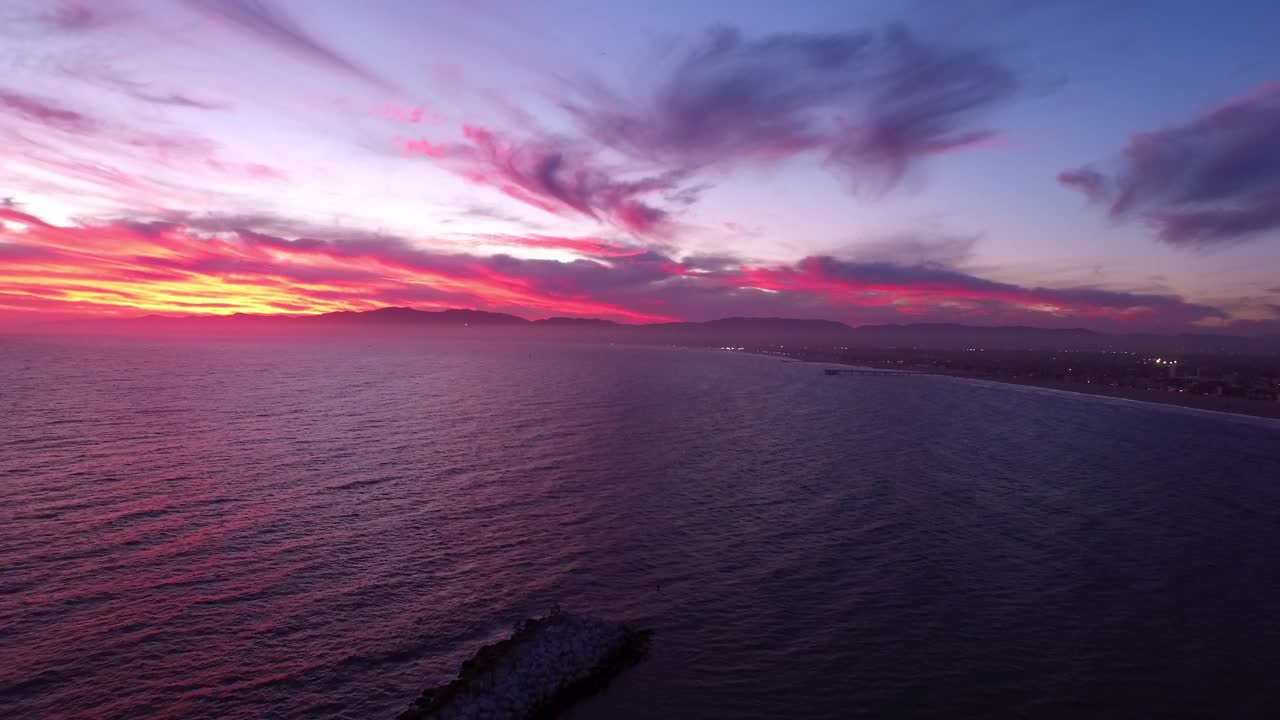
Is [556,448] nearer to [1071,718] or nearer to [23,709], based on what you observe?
[23,709]

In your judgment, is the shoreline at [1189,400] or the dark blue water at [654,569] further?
the shoreline at [1189,400]

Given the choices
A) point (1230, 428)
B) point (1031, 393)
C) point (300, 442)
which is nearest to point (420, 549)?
point (300, 442)

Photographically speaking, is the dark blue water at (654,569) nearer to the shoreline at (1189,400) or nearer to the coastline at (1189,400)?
the shoreline at (1189,400)

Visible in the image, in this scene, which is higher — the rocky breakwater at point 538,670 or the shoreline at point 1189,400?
the shoreline at point 1189,400

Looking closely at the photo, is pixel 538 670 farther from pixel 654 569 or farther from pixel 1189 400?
pixel 1189 400

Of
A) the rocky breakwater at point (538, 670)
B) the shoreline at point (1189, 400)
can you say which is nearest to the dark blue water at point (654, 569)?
the rocky breakwater at point (538, 670)

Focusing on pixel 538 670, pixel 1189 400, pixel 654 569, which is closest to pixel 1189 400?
pixel 1189 400
